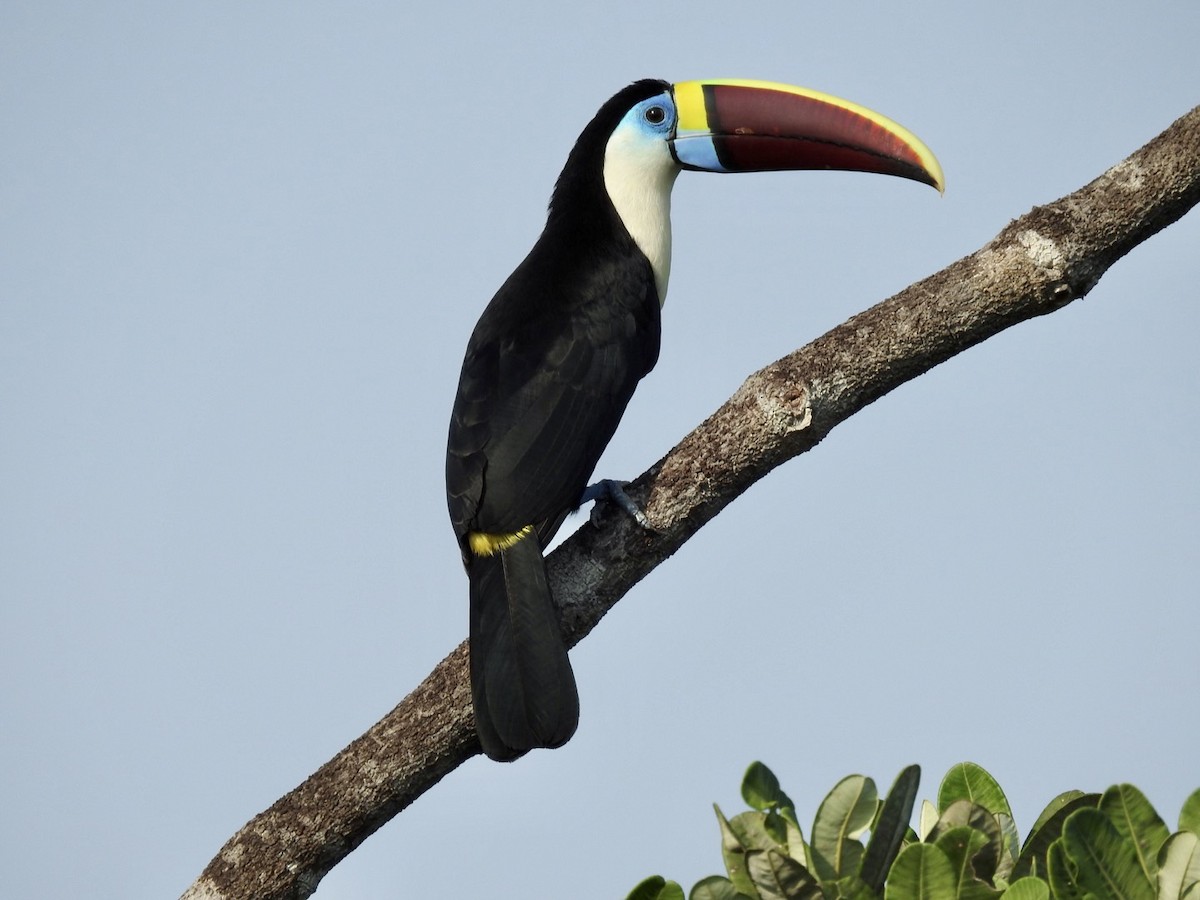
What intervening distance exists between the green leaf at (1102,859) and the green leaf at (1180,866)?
0.03 metres

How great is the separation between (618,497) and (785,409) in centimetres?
56

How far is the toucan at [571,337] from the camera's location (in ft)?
13.4

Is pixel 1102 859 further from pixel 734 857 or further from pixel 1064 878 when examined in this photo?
pixel 734 857

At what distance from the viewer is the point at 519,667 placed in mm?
4020

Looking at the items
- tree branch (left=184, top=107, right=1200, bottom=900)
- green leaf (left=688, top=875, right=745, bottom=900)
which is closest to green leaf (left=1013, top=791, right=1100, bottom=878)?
green leaf (left=688, top=875, right=745, bottom=900)

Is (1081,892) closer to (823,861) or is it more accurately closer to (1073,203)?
(823,861)

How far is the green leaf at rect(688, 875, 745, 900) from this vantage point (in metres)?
2.65

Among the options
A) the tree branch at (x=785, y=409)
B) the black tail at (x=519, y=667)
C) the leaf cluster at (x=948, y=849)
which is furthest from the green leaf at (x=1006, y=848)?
the black tail at (x=519, y=667)

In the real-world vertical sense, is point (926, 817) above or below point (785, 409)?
below

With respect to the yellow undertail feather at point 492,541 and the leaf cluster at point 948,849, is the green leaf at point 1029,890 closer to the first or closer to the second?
the leaf cluster at point 948,849

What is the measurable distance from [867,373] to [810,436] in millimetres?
240

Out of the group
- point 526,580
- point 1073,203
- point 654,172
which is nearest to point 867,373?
point 1073,203

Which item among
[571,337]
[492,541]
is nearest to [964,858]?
[492,541]

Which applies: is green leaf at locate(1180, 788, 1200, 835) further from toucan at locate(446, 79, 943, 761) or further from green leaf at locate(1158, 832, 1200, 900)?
toucan at locate(446, 79, 943, 761)
